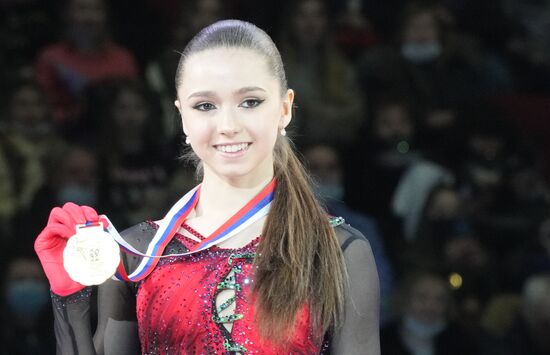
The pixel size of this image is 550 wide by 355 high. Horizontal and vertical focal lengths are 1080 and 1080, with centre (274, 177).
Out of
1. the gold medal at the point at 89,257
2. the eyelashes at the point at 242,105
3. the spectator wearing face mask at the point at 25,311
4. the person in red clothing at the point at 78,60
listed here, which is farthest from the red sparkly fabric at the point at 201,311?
the person in red clothing at the point at 78,60

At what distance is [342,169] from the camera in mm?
4941

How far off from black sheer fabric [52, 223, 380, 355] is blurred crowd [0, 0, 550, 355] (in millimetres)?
2036

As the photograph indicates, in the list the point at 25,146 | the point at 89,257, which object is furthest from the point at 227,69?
the point at 25,146

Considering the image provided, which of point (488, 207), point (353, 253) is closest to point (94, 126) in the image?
point (488, 207)

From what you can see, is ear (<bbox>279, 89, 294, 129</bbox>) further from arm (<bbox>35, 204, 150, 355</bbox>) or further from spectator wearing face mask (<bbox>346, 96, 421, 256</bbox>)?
spectator wearing face mask (<bbox>346, 96, 421, 256</bbox>)

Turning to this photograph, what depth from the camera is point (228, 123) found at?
2381 millimetres

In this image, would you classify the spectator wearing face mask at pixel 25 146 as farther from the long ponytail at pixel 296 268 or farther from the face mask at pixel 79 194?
the long ponytail at pixel 296 268

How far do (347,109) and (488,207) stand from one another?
81cm

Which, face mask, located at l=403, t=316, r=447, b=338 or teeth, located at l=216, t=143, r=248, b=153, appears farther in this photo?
face mask, located at l=403, t=316, r=447, b=338

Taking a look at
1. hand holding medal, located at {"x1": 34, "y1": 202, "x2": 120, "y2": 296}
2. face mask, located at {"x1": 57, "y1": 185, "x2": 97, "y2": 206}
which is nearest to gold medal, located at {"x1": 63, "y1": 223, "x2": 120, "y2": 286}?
hand holding medal, located at {"x1": 34, "y1": 202, "x2": 120, "y2": 296}

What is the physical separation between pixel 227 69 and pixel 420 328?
262cm

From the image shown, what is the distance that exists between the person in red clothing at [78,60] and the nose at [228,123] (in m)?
2.57

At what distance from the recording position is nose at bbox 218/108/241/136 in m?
2.38

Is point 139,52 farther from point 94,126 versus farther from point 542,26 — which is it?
point 542,26
